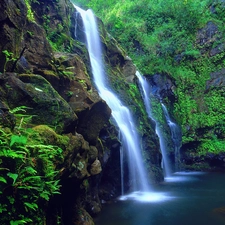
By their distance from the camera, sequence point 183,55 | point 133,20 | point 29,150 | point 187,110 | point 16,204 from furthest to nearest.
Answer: point 133,20
point 183,55
point 187,110
point 29,150
point 16,204

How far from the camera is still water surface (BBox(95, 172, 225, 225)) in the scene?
8.89 m

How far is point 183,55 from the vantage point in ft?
86.2

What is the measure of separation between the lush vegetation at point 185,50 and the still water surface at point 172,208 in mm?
8846

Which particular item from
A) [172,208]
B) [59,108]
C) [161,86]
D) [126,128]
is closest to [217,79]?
[161,86]

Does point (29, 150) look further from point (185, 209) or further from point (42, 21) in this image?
point (42, 21)

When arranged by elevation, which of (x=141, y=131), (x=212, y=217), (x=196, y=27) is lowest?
(x=212, y=217)

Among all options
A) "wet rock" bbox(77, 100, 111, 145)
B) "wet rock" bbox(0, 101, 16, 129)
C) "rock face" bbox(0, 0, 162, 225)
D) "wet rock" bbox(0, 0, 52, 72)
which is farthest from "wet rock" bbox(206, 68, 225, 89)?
"wet rock" bbox(0, 101, 16, 129)

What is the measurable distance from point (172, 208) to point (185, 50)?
1932cm

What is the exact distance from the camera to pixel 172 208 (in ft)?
33.5

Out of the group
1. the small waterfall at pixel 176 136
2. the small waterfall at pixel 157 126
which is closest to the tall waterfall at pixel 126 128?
the small waterfall at pixel 157 126

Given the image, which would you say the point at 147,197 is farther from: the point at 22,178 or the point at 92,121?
the point at 22,178

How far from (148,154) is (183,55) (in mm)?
14058

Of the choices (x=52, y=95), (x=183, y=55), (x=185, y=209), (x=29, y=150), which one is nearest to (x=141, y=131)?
(x=185, y=209)

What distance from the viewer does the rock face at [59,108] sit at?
19.9 feet
